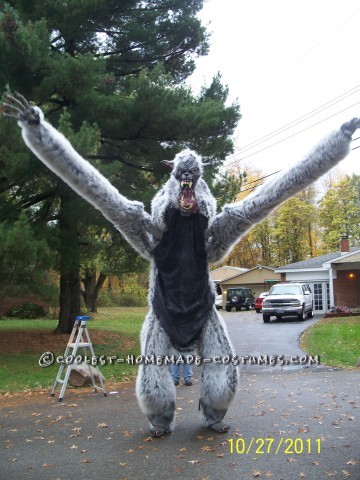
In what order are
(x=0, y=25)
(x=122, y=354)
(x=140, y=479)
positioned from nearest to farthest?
1. (x=140, y=479)
2. (x=0, y=25)
3. (x=122, y=354)

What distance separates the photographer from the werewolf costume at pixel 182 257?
4.37 meters

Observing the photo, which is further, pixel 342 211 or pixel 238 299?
pixel 342 211

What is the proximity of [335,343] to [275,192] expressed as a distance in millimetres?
9789

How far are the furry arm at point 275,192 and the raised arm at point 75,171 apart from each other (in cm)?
62

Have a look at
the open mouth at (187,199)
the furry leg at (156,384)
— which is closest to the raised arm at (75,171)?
the open mouth at (187,199)

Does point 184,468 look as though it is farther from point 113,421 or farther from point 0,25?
point 0,25

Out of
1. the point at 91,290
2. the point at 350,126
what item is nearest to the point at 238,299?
the point at 91,290

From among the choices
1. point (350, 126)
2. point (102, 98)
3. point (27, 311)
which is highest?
point (102, 98)

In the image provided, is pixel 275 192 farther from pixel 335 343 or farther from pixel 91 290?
pixel 91 290

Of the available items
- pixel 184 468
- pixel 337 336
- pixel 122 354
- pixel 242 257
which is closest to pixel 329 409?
pixel 184 468

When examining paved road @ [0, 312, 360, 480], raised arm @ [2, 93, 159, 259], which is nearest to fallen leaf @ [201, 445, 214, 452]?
paved road @ [0, 312, 360, 480]

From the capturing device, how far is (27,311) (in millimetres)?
25047

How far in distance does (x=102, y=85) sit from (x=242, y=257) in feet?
142

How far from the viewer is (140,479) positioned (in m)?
3.56
